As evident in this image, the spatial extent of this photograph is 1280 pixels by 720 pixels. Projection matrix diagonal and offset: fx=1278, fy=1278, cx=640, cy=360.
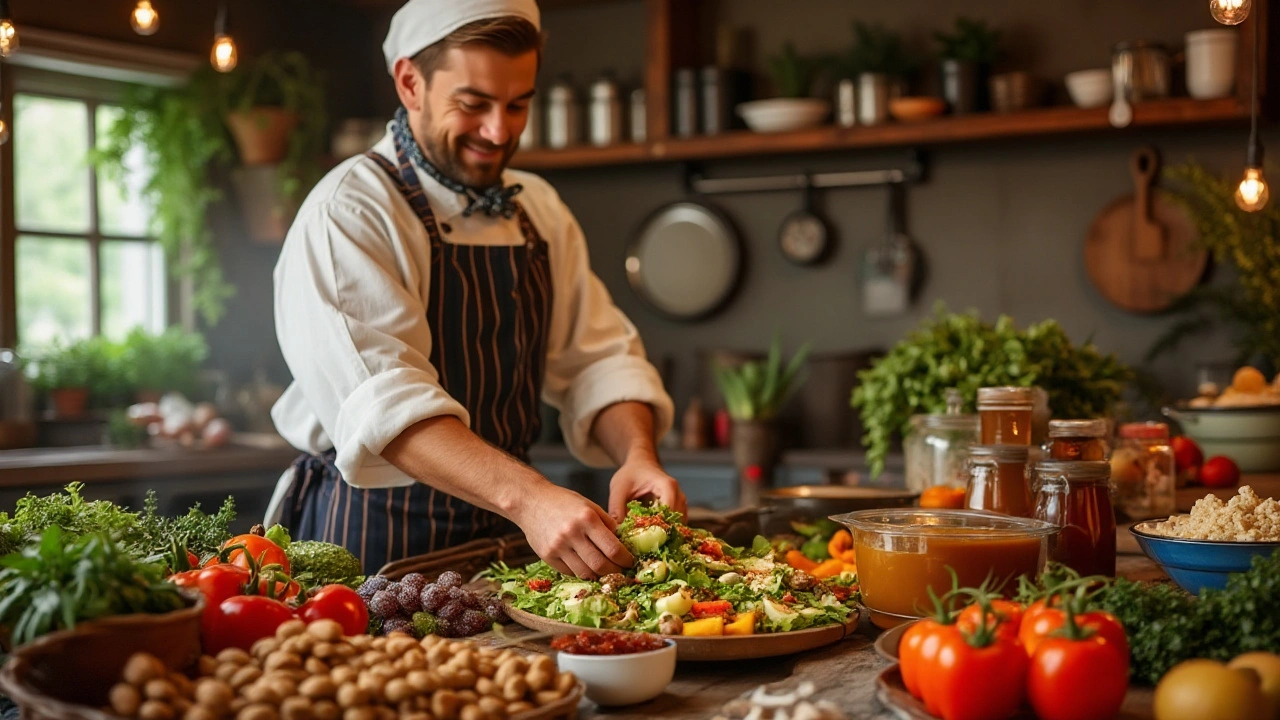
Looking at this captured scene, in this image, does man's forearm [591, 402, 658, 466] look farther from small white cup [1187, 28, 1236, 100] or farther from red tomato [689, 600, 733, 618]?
small white cup [1187, 28, 1236, 100]

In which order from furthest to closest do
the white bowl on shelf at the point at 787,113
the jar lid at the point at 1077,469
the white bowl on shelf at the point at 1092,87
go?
the white bowl on shelf at the point at 787,113 < the white bowl on shelf at the point at 1092,87 < the jar lid at the point at 1077,469

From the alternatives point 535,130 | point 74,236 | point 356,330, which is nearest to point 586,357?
point 356,330

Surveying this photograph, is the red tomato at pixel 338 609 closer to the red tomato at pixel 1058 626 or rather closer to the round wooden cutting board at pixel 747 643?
the round wooden cutting board at pixel 747 643

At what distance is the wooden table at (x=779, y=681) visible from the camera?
1.37m

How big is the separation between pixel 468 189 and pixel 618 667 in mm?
1334

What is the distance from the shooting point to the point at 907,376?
2.82 m

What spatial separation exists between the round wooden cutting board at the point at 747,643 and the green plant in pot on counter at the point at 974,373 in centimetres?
121

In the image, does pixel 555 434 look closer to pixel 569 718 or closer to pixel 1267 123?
pixel 1267 123

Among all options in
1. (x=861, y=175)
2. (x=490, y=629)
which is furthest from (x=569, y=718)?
(x=861, y=175)

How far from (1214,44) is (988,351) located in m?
Result: 1.87

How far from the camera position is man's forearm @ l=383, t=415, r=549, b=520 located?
75.5 inches

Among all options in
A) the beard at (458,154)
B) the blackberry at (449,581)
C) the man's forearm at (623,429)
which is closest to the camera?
the blackberry at (449,581)

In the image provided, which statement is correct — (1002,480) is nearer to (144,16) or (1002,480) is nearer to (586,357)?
(586,357)

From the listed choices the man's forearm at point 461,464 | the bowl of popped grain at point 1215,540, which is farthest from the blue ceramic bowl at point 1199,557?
the man's forearm at point 461,464
